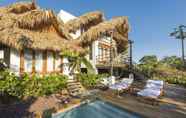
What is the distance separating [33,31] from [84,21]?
7.56 metres

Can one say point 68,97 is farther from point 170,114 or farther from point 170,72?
point 170,72

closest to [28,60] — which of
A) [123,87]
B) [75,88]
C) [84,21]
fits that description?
[75,88]

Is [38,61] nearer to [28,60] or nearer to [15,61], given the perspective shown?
[28,60]

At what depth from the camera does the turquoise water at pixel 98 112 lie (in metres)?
8.48

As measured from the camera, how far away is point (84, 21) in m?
22.5

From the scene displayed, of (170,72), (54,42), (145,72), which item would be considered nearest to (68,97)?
(54,42)

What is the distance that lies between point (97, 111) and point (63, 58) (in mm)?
9247

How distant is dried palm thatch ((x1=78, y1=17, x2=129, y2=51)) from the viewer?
19.2 meters

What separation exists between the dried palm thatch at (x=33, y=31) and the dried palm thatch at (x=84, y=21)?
13.4 ft

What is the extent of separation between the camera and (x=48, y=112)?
907 cm

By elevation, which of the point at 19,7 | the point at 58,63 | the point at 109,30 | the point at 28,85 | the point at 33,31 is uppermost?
the point at 19,7

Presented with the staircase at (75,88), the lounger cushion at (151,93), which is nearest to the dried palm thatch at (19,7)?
the staircase at (75,88)

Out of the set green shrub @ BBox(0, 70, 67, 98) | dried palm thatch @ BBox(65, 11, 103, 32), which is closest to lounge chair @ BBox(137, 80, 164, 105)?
green shrub @ BBox(0, 70, 67, 98)

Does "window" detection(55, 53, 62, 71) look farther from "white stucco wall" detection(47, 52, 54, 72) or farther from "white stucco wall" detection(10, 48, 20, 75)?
"white stucco wall" detection(10, 48, 20, 75)
